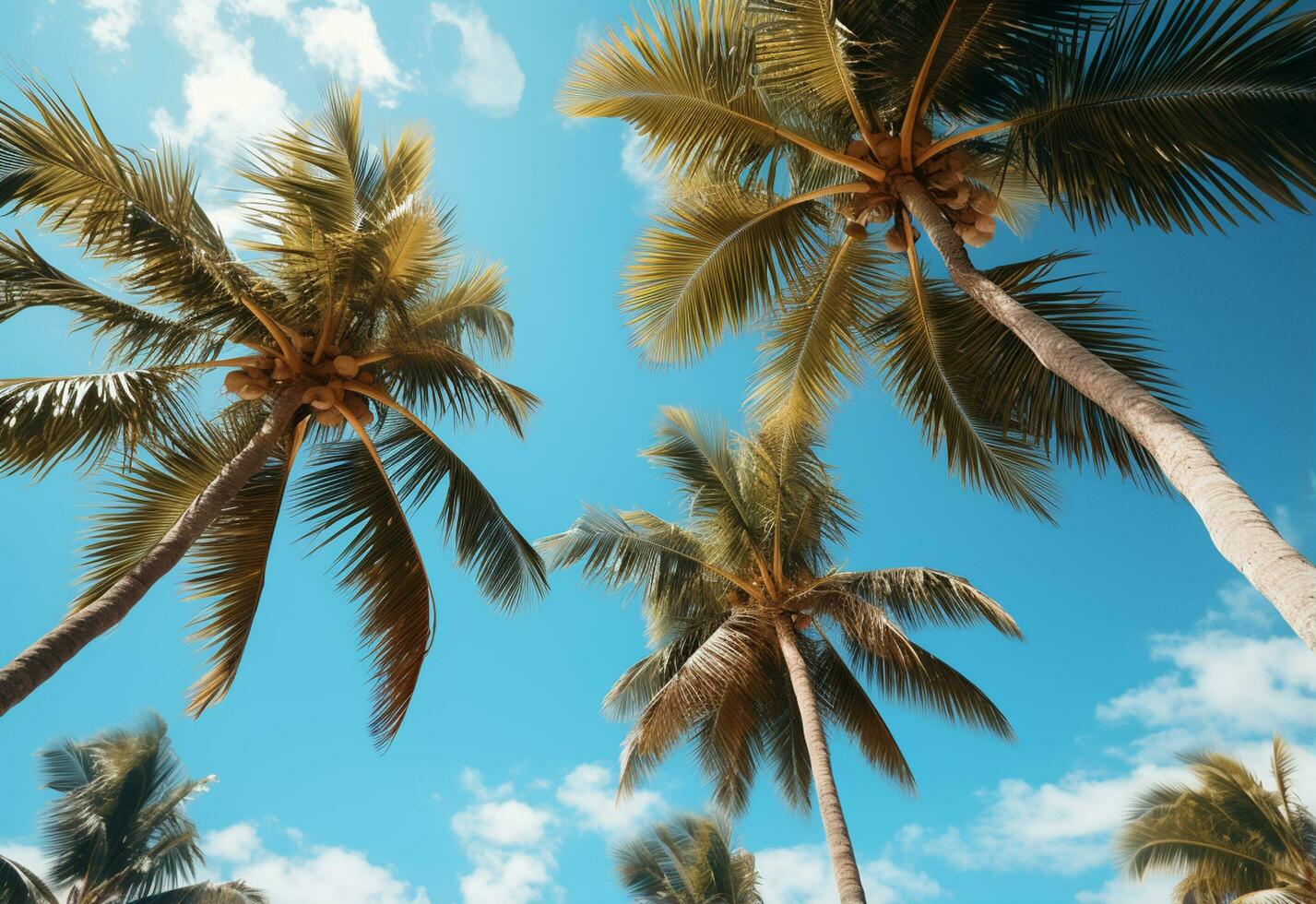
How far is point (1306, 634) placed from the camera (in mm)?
2867

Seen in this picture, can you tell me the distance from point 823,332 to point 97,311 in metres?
6.87

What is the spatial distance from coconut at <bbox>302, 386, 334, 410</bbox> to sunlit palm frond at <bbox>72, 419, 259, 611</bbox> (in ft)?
3.96

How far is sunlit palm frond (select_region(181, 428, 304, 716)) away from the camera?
7.38 metres

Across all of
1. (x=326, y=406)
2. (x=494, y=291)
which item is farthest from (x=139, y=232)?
(x=494, y=291)

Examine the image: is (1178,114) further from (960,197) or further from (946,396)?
(946,396)

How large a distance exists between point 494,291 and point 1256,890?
1699 cm

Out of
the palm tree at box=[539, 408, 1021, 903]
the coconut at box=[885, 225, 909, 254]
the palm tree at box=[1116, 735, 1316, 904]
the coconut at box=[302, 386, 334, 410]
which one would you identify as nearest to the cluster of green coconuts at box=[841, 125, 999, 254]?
the coconut at box=[885, 225, 909, 254]

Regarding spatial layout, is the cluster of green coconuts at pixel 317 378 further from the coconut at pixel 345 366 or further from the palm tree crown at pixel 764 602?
the palm tree crown at pixel 764 602

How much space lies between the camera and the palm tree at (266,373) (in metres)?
6.49

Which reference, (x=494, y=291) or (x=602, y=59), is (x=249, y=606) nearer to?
(x=494, y=291)

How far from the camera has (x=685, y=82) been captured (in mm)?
7492

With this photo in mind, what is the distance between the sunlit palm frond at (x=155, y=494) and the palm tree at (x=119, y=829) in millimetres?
11653

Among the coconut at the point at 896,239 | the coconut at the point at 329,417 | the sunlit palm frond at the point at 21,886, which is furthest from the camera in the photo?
the sunlit palm frond at the point at 21,886

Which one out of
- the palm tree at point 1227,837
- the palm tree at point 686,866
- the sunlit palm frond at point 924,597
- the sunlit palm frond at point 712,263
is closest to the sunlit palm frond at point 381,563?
the sunlit palm frond at point 712,263
